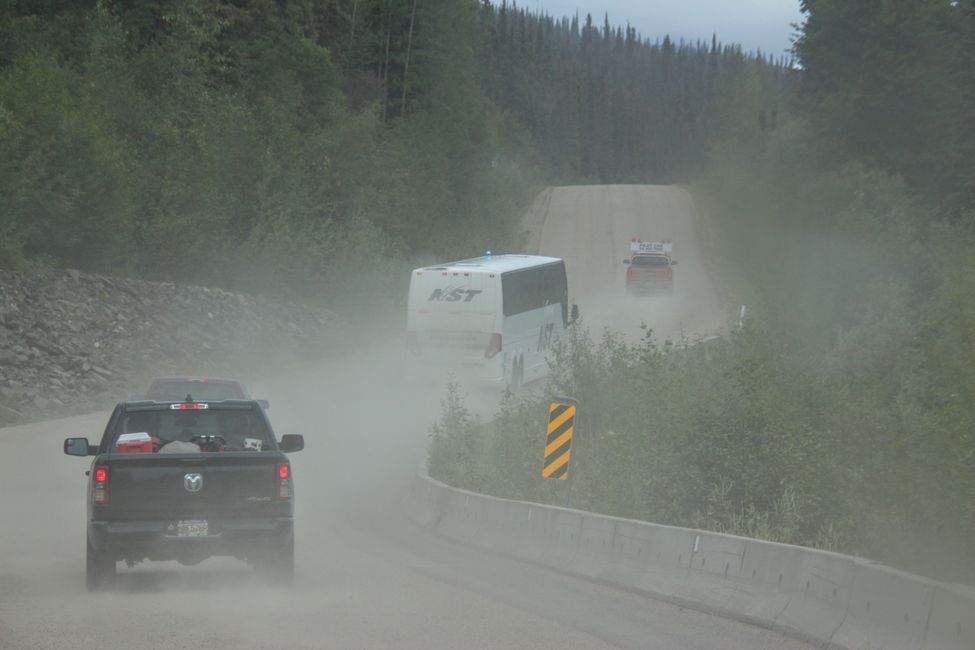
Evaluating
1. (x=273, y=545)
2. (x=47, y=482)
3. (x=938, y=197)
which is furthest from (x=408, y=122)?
(x=273, y=545)

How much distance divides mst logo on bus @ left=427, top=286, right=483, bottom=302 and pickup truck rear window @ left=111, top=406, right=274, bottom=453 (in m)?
19.9

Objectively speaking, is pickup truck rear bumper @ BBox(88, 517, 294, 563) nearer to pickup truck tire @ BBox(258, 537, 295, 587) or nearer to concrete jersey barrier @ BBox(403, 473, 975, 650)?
A: pickup truck tire @ BBox(258, 537, 295, 587)

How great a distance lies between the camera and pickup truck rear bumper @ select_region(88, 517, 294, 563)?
11867 millimetres

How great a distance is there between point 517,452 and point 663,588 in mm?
8409

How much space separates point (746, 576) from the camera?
11.1 meters

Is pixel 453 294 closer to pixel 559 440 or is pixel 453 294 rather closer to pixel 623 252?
pixel 559 440

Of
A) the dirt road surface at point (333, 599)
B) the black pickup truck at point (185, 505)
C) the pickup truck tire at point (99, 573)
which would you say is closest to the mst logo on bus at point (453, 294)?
the dirt road surface at point (333, 599)

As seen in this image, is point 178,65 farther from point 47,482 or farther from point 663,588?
point 663,588

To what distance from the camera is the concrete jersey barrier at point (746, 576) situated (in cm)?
857

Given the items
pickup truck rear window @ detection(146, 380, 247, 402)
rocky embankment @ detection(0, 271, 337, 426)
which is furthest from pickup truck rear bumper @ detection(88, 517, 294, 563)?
rocky embankment @ detection(0, 271, 337, 426)

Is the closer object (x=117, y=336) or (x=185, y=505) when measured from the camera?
(x=185, y=505)

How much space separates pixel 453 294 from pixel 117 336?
10.6 meters

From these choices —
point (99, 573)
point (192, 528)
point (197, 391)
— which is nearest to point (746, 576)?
point (192, 528)

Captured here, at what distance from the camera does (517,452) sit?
20516 mm
